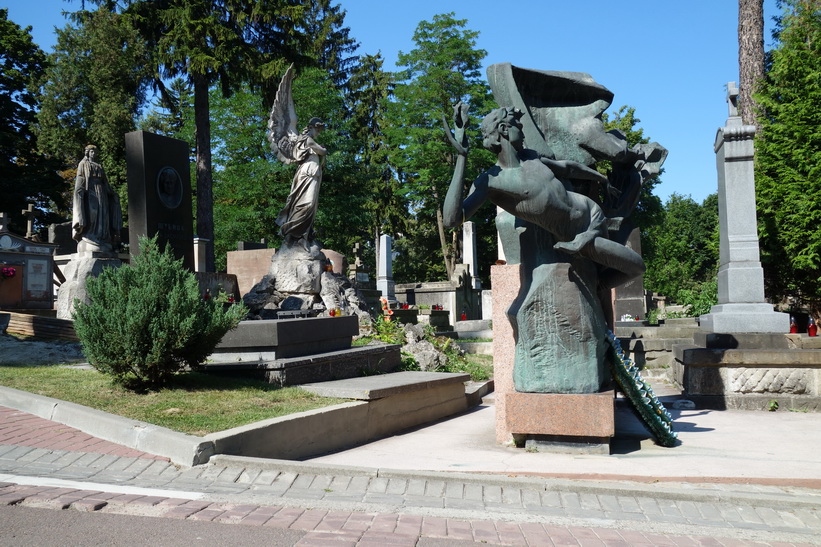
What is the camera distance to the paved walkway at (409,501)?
3496 millimetres

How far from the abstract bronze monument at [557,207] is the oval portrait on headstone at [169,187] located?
8.19m

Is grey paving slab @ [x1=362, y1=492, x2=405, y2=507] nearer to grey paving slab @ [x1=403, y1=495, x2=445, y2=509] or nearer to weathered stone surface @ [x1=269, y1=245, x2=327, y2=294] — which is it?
grey paving slab @ [x1=403, y1=495, x2=445, y2=509]

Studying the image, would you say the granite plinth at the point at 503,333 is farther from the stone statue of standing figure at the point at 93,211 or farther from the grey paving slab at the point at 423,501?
the stone statue of standing figure at the point at 93,211

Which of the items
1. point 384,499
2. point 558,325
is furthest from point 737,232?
point 384,499

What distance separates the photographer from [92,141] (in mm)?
36250

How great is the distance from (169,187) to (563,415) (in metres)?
9.53

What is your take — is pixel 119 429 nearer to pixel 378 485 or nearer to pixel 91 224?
pixel 378 485

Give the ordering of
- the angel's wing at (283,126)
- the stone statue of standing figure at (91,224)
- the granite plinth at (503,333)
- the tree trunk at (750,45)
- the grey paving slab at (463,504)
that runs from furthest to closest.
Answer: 1. the tree trunk at (750,45)
2. the angel's wing at (283,126)
3. the stone statue of standing figure at (91,224)
4. the granite plinth at (503,333)
5. the grey paving slab at (463,504)

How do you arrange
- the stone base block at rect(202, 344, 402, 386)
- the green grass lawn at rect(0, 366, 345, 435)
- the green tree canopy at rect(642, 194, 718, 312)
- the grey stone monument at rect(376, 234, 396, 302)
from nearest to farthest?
the green grass lawn at rect(0, 366, 345, 435) < the stone base block at rect(202, 344, 402, 386) < the grey stone monument at rect(376, 234, 396, 302) < the green tree canopy at rect(642, 194, 718, 312)

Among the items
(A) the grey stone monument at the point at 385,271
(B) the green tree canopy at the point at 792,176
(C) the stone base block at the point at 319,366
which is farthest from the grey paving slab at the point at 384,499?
(A) the grey stone monument at the point at 385,271

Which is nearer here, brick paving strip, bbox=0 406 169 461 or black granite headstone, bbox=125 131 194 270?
brick paving strip, bbox=0 406 169 461

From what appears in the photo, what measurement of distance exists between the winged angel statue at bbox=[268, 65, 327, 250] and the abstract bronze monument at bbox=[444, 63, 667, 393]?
752 centimetres

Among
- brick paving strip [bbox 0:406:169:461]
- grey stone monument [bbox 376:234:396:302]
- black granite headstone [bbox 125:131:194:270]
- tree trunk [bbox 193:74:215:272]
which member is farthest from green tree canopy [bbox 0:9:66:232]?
A: brick paving strip [bbox 0:406:169:461]

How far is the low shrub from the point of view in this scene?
605 centimetres
